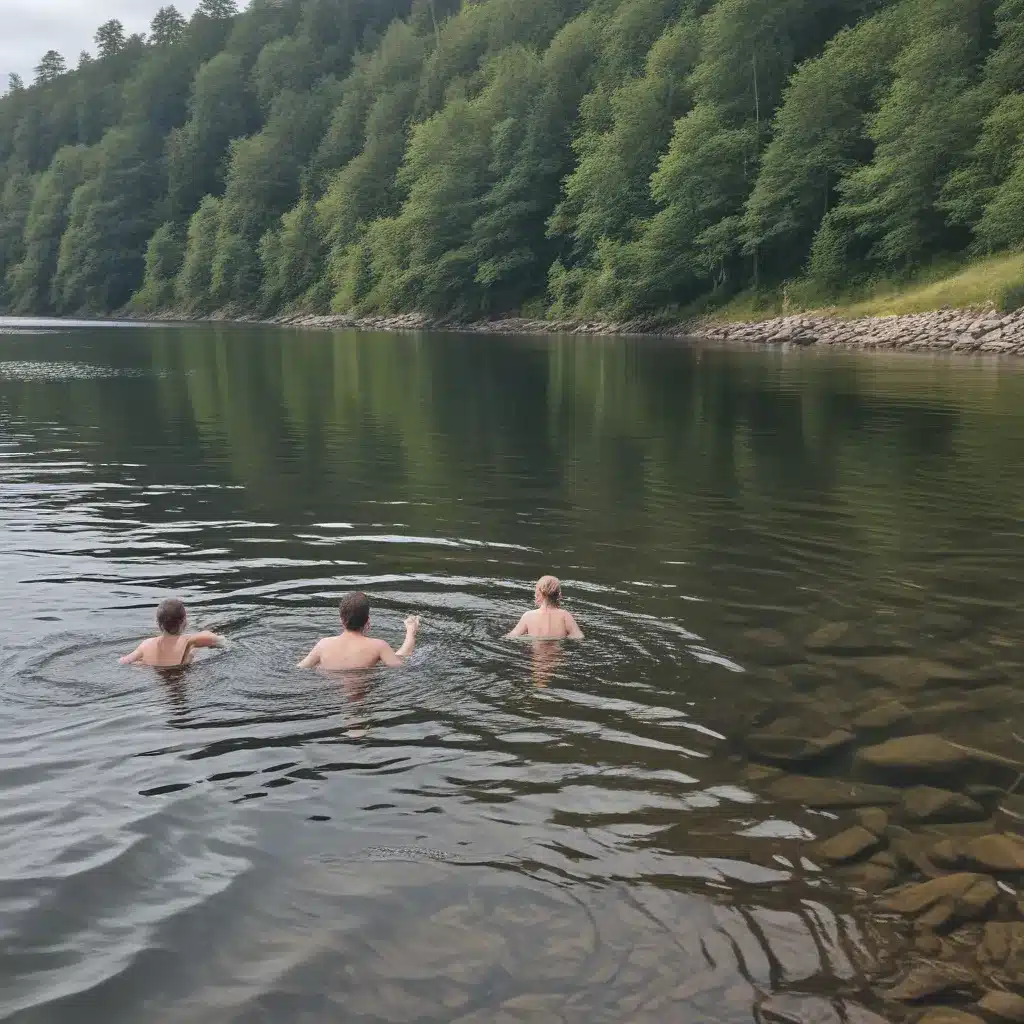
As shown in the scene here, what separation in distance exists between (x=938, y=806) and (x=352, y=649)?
17.5ft

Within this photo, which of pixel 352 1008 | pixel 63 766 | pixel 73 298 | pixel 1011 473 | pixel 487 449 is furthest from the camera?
pixel 73 298

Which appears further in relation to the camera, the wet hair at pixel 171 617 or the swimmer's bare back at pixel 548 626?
the swimmer's bare back at pixel 548 626

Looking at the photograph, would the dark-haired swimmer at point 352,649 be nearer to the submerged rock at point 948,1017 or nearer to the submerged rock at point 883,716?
the submerged rock at point 883,716

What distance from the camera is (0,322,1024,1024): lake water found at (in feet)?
17.5

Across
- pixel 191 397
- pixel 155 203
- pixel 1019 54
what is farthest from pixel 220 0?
pixel 191 397

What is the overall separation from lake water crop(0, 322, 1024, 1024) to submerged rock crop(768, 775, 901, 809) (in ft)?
0.60

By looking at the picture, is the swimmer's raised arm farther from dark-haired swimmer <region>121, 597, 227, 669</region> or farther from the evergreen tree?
the evergreen tree

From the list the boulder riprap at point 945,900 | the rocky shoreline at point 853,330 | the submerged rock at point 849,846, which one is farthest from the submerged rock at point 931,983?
the rocky shoreline at point 853,330

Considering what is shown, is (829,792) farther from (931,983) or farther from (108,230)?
(108,230)

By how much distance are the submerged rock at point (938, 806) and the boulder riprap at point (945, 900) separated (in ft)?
2.53

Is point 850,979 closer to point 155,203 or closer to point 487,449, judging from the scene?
point 487,449

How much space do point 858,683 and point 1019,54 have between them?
62.0m

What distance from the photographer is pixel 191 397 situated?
36625 millimetres

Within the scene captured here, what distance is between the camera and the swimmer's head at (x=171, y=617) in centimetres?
988
